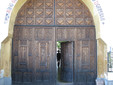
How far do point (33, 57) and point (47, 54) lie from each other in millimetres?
608

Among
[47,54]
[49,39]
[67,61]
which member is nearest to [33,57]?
[47,54]

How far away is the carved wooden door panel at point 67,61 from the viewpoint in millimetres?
6648

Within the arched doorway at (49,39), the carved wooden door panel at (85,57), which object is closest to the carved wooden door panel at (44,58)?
the arched doorway at (49,39)

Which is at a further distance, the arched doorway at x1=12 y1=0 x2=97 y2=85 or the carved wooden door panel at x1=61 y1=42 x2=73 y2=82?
the carved wooden door panel at x1=61 y1=42 x2=73 y2=82

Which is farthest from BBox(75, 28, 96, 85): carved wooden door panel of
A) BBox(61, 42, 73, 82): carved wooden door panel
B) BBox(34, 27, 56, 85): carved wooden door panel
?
BBox(34, 27, 56, 85): carved wooden door panel

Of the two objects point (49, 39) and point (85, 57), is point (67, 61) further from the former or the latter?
point (49, 39)

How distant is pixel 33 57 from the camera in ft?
20.8

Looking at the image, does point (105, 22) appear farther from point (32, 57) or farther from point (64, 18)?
point (32, 57)

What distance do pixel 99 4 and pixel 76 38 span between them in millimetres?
1663

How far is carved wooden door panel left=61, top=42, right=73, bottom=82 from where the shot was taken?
6.65m

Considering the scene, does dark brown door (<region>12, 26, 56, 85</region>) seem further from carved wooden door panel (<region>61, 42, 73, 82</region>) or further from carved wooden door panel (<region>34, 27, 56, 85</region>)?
carved wooden door panel (<region>61, 42, 73, 82</region>)

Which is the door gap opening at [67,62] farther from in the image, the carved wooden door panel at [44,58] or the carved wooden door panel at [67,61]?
Result: the carved wooden door panel at [44,58]

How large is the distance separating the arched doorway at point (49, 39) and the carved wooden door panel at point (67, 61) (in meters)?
0.14

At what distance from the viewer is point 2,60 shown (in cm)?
574
